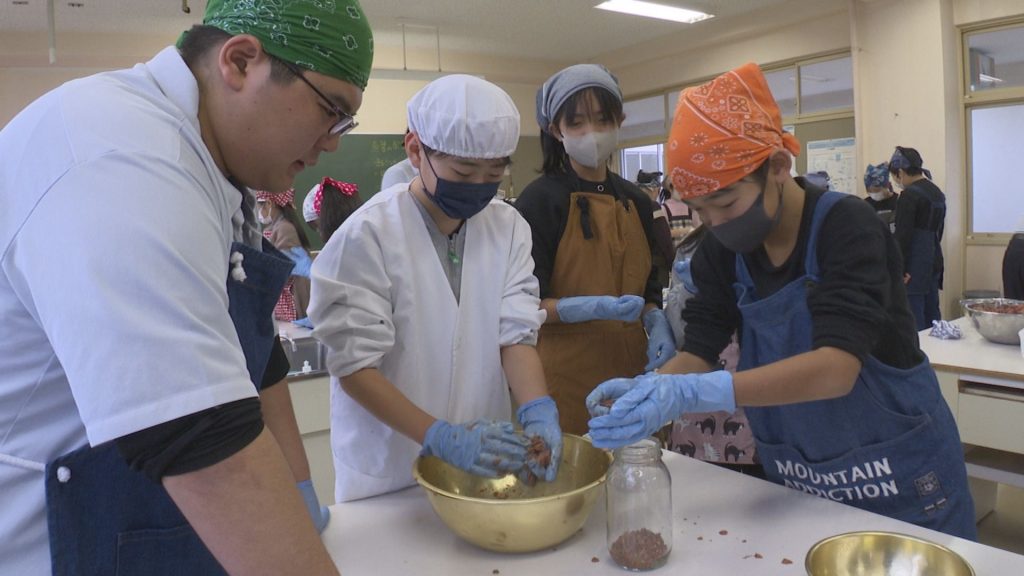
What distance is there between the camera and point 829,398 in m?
1.23

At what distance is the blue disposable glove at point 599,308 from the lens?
188cm

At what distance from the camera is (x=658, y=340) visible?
1.94 meters

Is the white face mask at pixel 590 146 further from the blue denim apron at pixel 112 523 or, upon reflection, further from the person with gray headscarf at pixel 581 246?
the blue denim apron at pixel 112 523

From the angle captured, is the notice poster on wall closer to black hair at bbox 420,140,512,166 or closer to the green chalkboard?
the green chalkboard

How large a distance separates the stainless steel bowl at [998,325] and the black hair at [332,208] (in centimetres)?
295

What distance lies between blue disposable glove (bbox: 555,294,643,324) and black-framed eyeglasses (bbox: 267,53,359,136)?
1011 mm

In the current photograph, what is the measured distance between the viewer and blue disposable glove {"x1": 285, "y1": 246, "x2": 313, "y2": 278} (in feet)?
12.6

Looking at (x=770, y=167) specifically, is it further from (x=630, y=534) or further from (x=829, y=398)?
(x=630, y=534)

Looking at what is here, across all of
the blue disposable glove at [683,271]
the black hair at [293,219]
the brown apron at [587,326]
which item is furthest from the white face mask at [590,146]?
the black hair at [293,219]

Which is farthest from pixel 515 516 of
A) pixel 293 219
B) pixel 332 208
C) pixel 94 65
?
pixel 94 65

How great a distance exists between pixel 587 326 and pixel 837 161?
5804 millimetres

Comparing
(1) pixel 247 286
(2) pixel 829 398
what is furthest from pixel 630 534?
(1) pixel 247 286

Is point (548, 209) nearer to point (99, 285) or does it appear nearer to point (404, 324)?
point (404, 324)

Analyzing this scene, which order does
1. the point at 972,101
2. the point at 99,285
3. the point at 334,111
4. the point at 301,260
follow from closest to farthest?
the point at 99,285 → the point at 334,111 → the point at 301,260 → the point at 972,101
